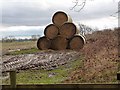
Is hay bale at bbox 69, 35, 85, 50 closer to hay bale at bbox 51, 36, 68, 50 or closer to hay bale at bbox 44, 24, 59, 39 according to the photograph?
hay bale at bbox 51, 36, 68, 50

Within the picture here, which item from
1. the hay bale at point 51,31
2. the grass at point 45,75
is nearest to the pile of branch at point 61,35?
the hay bale at point 51,31

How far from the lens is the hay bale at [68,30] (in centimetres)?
1032

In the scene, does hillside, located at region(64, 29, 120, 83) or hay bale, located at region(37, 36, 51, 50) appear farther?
hay bale, located at region(37, 36, 51, 50)

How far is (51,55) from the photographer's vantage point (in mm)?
10297

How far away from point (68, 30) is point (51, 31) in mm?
537

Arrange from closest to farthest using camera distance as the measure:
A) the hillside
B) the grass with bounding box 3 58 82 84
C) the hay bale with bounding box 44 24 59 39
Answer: the hillside, the grass with bounding box 3 58 82 84, the hay bale with bounding box 44 24 59 39

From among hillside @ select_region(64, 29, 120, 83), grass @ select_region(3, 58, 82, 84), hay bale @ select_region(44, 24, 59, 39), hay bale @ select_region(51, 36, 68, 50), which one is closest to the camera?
hillside @ select_region(64, 29, 120, 83)

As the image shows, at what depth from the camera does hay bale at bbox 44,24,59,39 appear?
1031cm

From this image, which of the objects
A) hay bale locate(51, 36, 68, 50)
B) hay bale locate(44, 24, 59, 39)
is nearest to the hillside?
hay bale locate(51, 36, 68, 50)

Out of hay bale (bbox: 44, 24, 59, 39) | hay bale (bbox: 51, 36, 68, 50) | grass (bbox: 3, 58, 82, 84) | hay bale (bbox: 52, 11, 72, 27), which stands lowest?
grass (bbox: 3, 58, 82, 84)

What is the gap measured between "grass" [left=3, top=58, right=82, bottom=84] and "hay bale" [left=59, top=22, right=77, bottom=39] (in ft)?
5.77

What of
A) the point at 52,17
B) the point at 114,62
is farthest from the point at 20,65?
the point at 114,62

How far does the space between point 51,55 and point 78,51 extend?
988 mm

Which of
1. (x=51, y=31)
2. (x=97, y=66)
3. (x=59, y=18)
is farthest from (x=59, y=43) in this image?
(x=97, y=66)
